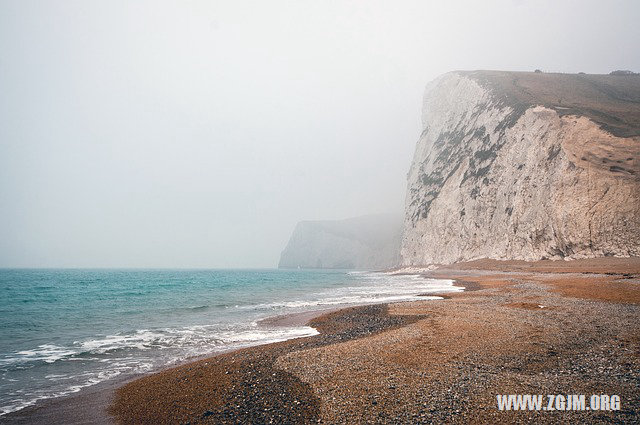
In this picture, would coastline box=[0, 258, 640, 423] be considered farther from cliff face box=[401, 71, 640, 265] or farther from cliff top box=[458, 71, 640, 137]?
cliff top box=[458, 71, 640, 137]

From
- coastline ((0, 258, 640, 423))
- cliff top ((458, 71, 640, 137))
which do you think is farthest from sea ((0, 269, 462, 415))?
cliff top ((458, 71, 640, 137))

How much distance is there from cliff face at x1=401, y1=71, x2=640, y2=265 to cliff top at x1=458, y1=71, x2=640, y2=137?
0.26 meters

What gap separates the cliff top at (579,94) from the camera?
6194 centimetres

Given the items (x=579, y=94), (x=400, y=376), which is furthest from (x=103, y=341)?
(x=579, y=94)

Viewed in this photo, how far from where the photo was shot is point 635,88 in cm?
8825

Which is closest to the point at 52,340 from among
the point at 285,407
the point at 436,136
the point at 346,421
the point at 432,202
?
the point at 285,407

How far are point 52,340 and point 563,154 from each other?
7457cm

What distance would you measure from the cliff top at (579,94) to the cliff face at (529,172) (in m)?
0.26

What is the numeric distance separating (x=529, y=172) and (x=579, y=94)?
3480cm

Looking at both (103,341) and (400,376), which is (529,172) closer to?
(400,376)

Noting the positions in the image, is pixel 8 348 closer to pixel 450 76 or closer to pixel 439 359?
pixel 439 359

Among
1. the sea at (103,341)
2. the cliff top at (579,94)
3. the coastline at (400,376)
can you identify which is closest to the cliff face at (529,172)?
the cliff top at (579,94)

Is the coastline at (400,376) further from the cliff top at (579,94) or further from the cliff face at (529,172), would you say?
the cliff top at (579,94)

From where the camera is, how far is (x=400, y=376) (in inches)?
404
